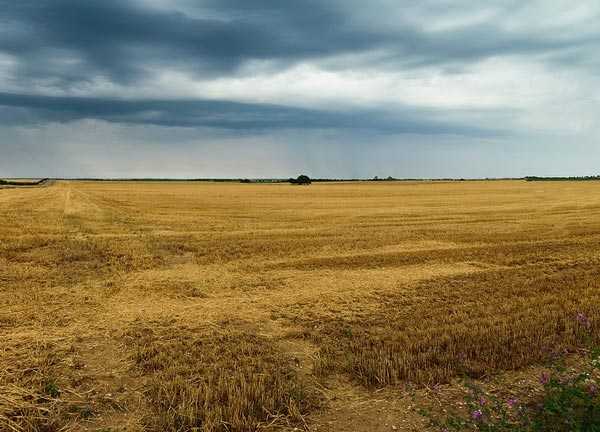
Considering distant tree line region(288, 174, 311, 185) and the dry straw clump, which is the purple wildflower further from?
distant tree line region(288, 174, 311, 185)

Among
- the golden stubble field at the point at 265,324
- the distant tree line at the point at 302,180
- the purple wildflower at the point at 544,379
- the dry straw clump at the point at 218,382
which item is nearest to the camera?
the dry straw clump at the point at 218,382

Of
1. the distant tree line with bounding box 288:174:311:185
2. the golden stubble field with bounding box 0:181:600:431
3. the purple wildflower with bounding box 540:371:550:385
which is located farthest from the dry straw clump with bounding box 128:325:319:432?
the distant tree line with bounding box 288:174:311:185

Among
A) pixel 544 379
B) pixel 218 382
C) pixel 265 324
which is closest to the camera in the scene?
pixel 544 379

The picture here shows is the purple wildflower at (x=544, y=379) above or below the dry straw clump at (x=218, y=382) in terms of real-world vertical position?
above

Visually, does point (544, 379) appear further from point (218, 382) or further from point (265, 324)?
point (265, 324)

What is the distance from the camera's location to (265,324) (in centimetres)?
950

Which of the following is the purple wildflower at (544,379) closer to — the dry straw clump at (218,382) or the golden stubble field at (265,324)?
the golden stubble field at (265,324)

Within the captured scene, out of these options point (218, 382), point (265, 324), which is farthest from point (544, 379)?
point (265, 324)

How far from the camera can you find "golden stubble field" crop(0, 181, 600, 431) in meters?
5.98

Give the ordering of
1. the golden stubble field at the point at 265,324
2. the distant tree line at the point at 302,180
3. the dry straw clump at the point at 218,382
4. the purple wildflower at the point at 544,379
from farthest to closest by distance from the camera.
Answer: the distant tree line at the point at 302,180 → the golden stubble field at the point at 265,324 → the purple wildflower at the point at 544,379 → the dry straw clump at the point at 218,382

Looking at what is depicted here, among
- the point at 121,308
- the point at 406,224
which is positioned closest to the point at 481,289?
the point at 121,308

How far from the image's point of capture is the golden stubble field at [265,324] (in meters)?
5.98

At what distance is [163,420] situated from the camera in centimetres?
555

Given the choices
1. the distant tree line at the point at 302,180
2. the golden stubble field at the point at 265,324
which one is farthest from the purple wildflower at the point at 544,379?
the distant tree line at the point at 302,180
